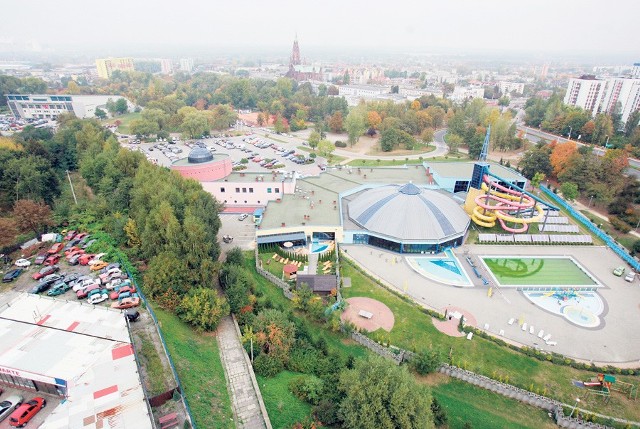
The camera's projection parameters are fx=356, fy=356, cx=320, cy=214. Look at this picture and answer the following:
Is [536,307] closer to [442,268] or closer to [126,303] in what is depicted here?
[442,268]

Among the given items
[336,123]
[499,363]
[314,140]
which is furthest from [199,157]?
[336,123]

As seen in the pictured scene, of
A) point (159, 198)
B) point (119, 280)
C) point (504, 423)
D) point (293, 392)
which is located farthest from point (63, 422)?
point (504, 423)

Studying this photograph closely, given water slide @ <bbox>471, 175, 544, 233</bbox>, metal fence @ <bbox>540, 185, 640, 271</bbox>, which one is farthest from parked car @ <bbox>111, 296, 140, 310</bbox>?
metal fence @ <bbox>540, 185, 640, 271</bbox>

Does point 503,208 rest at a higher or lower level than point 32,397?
higher

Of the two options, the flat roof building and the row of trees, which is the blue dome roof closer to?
the flat roof building

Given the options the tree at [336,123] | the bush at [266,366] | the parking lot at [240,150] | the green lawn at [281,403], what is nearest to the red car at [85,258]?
the bush at [266,366]

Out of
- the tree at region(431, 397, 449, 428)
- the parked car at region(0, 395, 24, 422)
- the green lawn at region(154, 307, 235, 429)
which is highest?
the parked car at region(0, 395, 24, 422)
